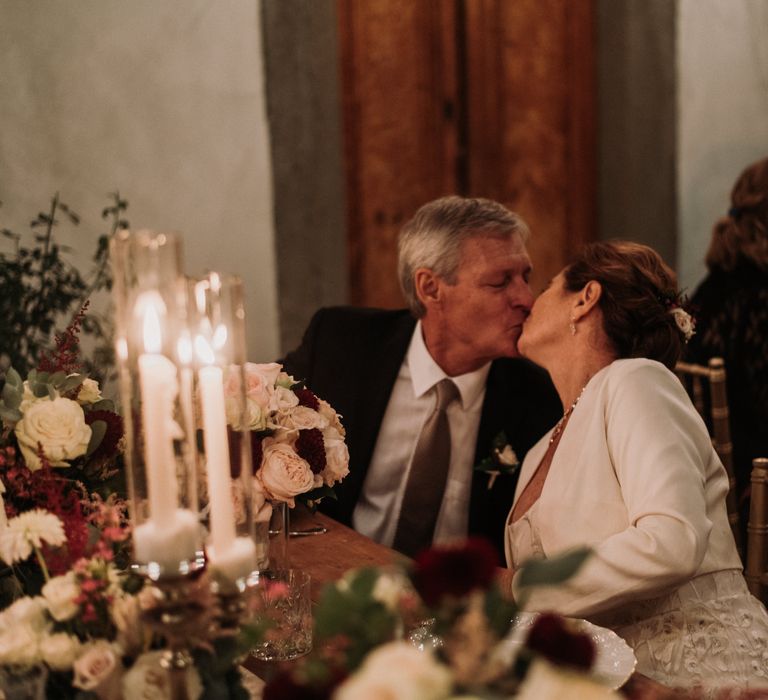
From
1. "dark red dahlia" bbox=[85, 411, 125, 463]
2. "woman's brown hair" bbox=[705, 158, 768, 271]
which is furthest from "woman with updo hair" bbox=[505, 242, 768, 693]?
"woman's brown hair" bbox=[705, 158, 768, 271]

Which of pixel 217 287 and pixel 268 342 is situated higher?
pixel 217 287

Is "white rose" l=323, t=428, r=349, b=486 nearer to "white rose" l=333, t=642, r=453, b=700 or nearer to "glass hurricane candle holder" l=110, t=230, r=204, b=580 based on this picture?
"glass hurricane candle holder" l=110, t=230, r=204, b=580

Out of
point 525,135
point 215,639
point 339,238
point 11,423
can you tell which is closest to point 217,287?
point 215,639

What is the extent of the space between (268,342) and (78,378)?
2.44 metres

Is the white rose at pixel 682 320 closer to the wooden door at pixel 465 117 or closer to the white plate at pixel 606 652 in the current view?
the white plate at pixel 606 652

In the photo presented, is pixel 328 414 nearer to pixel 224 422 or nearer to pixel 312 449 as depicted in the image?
pixel 312 449

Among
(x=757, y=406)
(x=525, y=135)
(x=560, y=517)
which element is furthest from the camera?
(x=525, y=135)

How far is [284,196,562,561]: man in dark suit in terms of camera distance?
2668 millimetres

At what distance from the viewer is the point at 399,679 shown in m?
0.74

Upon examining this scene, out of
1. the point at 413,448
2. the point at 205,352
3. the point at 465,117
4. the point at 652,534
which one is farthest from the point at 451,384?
the point at 465,117

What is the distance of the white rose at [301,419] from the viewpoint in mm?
1827

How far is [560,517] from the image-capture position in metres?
2.03

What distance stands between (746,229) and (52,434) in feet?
8.84

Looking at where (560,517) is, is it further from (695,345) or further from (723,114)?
(723,114)
